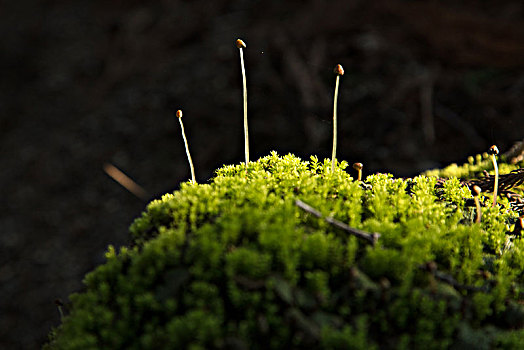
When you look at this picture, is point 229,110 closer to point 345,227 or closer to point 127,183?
point 127,183

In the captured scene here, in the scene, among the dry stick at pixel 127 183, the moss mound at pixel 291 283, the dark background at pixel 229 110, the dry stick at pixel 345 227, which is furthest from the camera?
the dry stick at pixel 127 183

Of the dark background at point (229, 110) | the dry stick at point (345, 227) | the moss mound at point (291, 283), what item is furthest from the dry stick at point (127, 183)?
the dry stick at point (345, 227)

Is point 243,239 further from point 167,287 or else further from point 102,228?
point 102,228

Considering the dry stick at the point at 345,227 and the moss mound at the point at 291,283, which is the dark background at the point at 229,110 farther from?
the dry stick at the point at 345,227

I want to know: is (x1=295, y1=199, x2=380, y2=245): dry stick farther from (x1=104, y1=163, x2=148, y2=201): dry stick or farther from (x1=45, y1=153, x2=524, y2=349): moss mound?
(x1=104, y1=163, x2=148, y2=201): dry stick

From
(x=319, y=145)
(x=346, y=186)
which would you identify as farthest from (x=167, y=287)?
(x=319, y=145)
